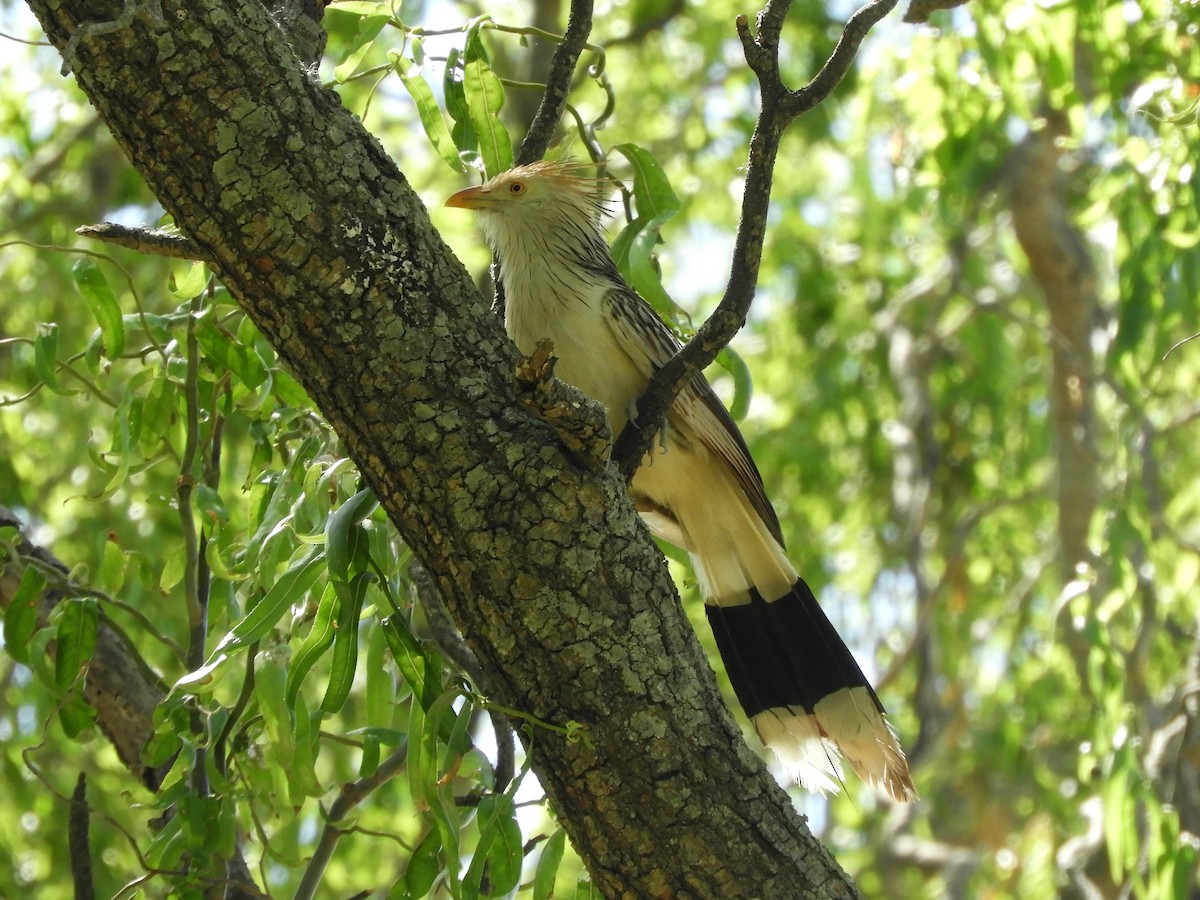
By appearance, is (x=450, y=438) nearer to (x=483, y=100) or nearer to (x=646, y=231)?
(x=646, y=231)

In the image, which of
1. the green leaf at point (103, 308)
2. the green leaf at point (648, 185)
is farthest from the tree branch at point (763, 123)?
the green leaf at point (103, 308)

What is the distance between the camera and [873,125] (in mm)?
6379

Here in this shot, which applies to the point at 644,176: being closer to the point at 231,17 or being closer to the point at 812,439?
the point at 231,17

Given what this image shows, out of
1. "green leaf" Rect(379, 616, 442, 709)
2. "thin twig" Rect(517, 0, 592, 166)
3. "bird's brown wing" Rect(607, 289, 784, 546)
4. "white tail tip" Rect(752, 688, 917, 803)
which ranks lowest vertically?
"white tail tip" Rect(752, 688, 917, 803)

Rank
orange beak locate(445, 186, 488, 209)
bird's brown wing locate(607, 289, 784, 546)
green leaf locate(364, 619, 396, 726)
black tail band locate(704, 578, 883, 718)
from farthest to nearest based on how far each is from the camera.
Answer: orange beak locate(445, 186, 488, 209) → bird's brown wing locate(607, 289, 784, 546) → black tail band locate(704, 578, 883, 718) → green leaf locate(364, 619, 396, 726)

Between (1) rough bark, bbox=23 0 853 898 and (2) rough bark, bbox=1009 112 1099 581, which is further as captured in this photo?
(2) rough bark, bbox=1009 112 1099 581

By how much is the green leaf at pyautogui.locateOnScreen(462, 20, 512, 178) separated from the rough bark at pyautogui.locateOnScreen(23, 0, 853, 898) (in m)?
0.48

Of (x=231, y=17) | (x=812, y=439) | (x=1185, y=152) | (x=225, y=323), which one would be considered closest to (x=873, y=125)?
(x=812, y=439)

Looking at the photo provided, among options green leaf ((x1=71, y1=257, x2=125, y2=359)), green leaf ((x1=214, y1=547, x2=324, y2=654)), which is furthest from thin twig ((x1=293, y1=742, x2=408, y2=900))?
green leaf ((x1=71, y1=257, x2=125, y2=359))

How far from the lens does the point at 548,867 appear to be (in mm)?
2277

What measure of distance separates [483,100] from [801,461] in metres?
3.92

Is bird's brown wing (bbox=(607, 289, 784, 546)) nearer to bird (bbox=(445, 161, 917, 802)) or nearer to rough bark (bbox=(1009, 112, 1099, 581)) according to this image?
bird (bbox=(445, 161, 917, 802))

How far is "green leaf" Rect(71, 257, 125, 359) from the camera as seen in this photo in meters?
2.68

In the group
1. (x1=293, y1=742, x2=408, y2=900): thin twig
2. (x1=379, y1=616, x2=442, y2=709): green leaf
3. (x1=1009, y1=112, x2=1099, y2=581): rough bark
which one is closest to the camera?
(x1=379, y1=616, x2=442, y2=709): green leaf
